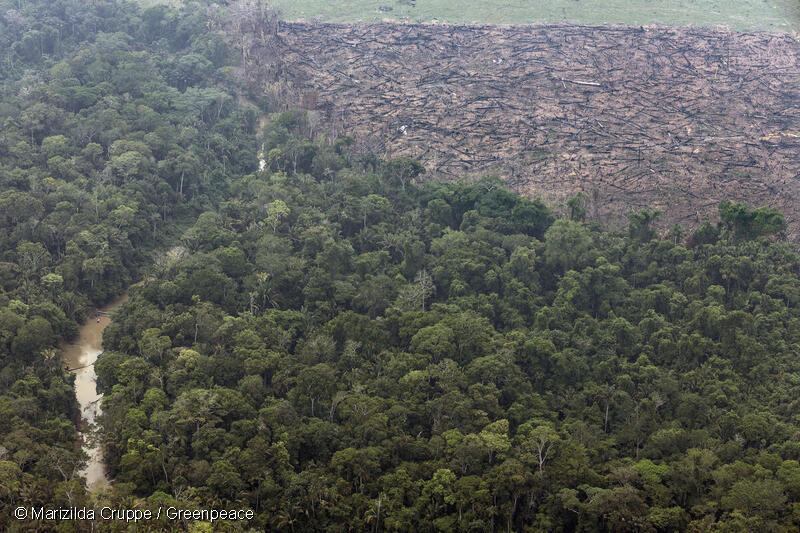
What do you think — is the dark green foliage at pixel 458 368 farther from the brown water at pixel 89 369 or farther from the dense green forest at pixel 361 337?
the brown water at pixel 89 369

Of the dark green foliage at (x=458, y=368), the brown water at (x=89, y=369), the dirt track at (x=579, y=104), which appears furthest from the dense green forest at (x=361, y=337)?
the dirt track at (x=579, y=104)

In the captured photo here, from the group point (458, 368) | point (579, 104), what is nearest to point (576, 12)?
point (579, 104)

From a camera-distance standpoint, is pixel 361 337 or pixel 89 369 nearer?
pixel 361 337

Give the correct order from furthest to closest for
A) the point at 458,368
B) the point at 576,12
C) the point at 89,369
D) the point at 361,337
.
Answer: the point at 576,12, the point at 89,369, the point at 361,337, the point at 458,368

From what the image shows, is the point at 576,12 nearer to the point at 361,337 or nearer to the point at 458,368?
the point at 361,337

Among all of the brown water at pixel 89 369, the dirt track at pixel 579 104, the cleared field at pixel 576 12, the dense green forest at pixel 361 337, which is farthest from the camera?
the cleared field at pixel 576 12

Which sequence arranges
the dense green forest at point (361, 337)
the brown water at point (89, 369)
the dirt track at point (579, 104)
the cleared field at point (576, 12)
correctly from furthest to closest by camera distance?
the cleared field at point (576, 12)
the dirt track at point (579, 104)
the brown water at point (89, 369)
the dense green forest at point (361, 337)

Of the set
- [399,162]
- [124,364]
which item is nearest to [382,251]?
[399,162]
